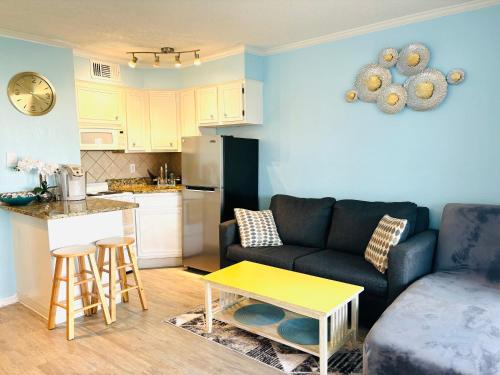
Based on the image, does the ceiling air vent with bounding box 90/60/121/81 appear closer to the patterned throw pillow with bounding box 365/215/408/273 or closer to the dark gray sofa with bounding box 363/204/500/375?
the patterned throw pillow with bounding box 365/215/408/273

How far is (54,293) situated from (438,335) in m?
2.58

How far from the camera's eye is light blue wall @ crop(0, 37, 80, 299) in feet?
10.9

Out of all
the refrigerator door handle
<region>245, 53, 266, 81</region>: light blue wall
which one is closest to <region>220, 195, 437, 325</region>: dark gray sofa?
the refrigerator door handle

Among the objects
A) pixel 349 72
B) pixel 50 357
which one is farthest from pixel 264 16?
pixel 50 357

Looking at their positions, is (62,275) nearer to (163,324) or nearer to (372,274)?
(163,324)

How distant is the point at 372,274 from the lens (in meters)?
2.69

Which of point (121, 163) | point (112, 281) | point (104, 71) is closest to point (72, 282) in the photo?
point (112, 281)

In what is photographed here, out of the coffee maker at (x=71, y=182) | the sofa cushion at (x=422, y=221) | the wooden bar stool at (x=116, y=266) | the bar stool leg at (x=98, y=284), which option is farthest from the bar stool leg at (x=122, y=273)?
the sofa cushion at (x=422, y=221)

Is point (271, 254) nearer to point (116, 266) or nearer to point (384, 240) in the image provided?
point (384, 240)

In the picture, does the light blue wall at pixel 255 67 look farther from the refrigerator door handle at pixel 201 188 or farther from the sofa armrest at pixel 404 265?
the sofa armrest at pixel 404 265

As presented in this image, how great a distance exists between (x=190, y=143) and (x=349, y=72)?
1.82m

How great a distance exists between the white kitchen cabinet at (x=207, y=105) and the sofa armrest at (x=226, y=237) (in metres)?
1.31

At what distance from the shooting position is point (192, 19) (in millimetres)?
3104

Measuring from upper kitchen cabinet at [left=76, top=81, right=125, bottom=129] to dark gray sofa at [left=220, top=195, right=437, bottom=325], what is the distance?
192 cm
